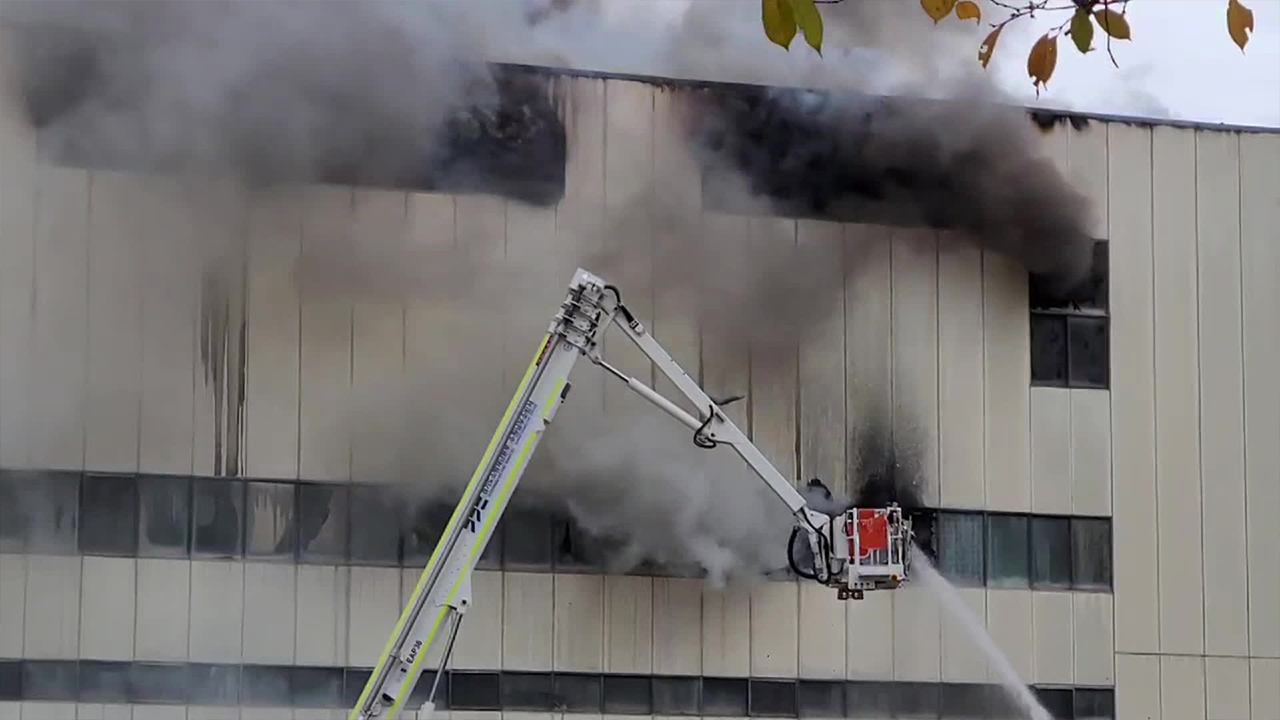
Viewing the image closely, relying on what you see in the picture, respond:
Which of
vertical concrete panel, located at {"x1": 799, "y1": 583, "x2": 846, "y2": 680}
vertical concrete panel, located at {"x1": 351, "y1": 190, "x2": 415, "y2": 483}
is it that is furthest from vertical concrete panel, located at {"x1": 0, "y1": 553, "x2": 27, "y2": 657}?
vertical concrete panel, located at {"x1": 799, "y1": 583, "x2": 846, "y2": 680}

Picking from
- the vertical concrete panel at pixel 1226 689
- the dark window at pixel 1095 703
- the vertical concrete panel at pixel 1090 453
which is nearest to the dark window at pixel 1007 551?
the vertical concrete panel at pixel 1090 453

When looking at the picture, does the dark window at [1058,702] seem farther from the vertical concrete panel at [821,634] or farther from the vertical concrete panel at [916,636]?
the vertical concrete panel at [821,634]

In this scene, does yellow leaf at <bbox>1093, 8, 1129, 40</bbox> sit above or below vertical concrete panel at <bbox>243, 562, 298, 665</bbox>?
above

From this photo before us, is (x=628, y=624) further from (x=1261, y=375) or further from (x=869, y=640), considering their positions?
(x=1261, y=375)

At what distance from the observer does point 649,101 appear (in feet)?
43.2

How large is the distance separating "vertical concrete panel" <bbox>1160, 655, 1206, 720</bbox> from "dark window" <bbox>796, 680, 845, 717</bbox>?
Result: 2.85 metres

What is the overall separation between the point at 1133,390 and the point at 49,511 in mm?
8715

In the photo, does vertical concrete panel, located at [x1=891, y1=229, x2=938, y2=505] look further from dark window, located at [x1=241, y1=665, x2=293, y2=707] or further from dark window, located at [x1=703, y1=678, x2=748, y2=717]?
dark window, located at [x1=241, y1=665, x2=293, y2=707]

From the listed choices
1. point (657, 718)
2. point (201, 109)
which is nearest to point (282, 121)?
point (201, 109)

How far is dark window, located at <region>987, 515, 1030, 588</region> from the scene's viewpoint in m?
13.5

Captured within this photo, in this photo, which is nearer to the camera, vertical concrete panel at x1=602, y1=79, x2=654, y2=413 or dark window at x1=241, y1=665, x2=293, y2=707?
dark window at x1=241, y1=665, x2=293, y2=707

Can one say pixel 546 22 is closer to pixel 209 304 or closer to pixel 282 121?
pixel 282 121

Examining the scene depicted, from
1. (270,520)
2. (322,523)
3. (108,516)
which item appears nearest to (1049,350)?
(322,523)

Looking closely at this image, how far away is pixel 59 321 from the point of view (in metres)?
11.9
